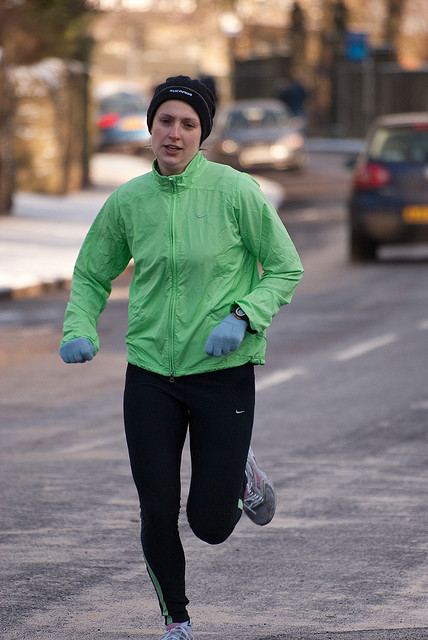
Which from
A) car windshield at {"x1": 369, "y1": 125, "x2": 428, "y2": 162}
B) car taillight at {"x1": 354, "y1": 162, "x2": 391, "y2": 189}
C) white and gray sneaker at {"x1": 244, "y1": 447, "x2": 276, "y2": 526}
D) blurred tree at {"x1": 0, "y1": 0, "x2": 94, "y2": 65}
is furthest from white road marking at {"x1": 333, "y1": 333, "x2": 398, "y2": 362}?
blurred tree at {"x1": 0, "y1": 0, "x2": 94, "y2": 65}

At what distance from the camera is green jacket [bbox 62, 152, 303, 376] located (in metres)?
4.48

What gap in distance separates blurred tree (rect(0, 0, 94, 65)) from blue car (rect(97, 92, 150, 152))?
1550 centimetres

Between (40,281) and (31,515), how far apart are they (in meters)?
9.47

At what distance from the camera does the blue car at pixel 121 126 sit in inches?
1631

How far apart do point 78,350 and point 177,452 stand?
1.42ft

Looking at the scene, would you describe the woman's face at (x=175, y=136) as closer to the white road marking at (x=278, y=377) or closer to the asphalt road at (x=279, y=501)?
the asphalt road at (x=279, y=501)

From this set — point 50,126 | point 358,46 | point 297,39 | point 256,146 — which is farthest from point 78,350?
point 297,39

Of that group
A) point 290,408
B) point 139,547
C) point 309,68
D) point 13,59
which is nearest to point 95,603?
point 139,547

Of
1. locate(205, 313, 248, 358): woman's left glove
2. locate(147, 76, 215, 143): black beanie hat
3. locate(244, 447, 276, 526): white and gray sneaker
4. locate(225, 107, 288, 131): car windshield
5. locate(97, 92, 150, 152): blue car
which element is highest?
locate(147, 76, 215, 143): black beanie hat

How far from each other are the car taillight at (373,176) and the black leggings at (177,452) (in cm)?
1321

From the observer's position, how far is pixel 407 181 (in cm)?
1744

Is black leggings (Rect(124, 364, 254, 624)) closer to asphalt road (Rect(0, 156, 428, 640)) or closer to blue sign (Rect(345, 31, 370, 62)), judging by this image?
asphalt road (Rect(0, 156, 428, 640))

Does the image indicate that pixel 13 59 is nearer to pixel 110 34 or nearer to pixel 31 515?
pixel 31 515

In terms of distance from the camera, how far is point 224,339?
434cm
